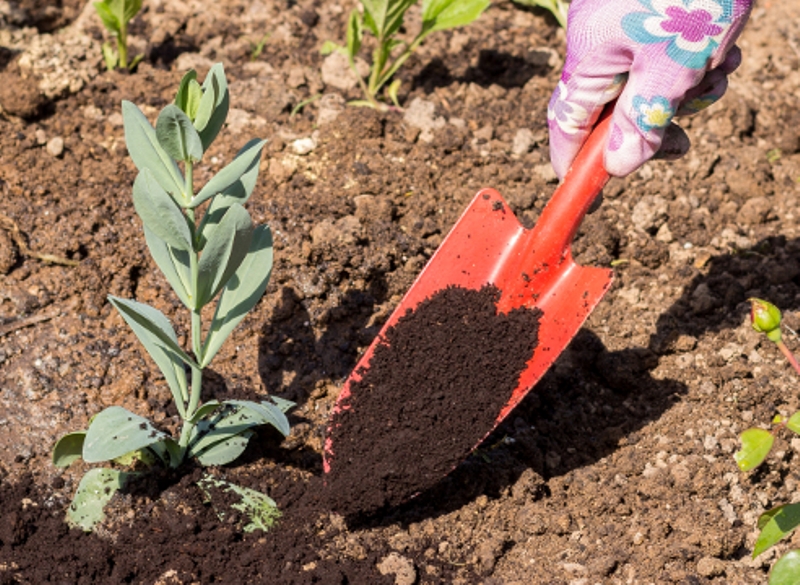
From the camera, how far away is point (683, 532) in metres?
2.32

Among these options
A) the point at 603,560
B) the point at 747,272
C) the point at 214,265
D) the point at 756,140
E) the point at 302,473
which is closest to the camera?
the point at 214,265

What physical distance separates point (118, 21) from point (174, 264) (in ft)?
4.92

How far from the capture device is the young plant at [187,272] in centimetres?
194

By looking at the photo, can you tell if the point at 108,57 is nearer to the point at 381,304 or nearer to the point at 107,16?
A: the point at 107,16

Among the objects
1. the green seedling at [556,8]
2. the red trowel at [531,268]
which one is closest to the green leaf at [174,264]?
the red trowel at [531,268]

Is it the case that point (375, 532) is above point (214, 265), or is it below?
below

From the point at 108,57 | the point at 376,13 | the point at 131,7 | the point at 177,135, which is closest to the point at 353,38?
the point at 376,13

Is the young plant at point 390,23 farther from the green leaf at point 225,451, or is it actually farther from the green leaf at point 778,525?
the green leaf at point 778,525

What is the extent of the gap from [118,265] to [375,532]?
1.12 m

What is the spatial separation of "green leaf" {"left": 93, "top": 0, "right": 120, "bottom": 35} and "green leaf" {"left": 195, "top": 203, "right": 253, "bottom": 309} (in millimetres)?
1590

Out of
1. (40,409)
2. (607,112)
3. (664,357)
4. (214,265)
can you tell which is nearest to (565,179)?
(607,112)

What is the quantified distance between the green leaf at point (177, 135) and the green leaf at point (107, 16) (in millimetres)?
1524

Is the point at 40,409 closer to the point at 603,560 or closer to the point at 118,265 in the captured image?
the point at 118,265

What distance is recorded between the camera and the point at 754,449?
1813 mm
